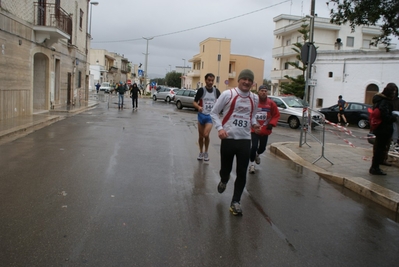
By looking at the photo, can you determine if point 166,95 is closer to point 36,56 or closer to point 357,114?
point 36,56

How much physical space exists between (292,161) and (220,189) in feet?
14.0

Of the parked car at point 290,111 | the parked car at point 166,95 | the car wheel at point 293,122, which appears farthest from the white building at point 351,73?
the parked car at point 166,95

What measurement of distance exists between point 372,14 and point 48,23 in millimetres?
15193

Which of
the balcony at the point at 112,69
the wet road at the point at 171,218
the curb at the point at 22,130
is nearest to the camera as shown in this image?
the wet road at the point at 171,218

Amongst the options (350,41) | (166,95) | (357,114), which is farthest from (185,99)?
(350,41)

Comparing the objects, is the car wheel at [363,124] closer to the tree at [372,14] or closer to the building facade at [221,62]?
the tree at [372,14]

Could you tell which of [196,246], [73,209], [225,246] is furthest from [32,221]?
[225,246]

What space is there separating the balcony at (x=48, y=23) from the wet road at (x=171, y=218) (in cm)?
1012

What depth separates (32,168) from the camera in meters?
7.09

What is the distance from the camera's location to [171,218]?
4.72 meters

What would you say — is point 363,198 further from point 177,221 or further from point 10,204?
point 10,204

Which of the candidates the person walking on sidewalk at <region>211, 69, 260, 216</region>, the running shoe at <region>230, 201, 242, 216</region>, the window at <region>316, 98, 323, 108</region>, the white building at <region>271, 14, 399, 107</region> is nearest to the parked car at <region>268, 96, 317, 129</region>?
the white building at <region>271, 14, 399, 107</region>

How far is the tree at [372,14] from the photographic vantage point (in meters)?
7.36

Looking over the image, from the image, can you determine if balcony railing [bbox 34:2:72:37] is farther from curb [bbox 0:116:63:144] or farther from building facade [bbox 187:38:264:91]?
building facade [bbox 187:38:264:91]
